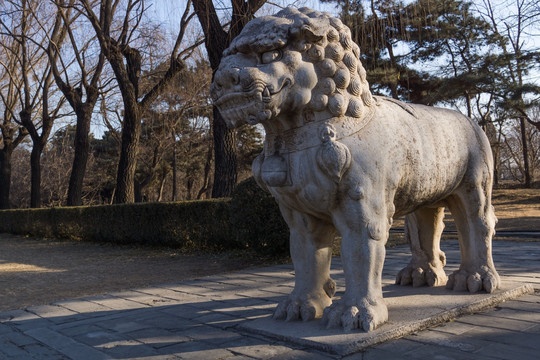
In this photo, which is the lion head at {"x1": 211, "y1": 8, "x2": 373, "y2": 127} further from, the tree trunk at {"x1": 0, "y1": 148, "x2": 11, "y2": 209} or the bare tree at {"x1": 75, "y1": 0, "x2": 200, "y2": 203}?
the tree trunk at {"x1": 0, "y1": 148, "x2": 11, "y2": 209}

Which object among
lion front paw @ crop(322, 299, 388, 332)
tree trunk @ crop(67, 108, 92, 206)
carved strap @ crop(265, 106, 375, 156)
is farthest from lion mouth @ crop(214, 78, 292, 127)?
tree trunk @ crop(67, 108, 92, 206)

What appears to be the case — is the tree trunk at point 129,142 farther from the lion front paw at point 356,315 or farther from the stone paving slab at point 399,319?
the lion front paw at point 356,315

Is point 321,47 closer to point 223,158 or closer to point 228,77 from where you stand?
point 228,77

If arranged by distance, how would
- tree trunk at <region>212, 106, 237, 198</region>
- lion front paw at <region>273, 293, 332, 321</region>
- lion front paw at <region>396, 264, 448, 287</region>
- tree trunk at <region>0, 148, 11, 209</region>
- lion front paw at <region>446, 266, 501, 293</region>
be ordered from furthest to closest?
tree trunk at <region>0, 148, 11, 209</region> → tree trunk at <region>212, 106, 237, 198</region> → lion front paw at <region>396, 264, 448, 287</region> → lion front paw at <region>446, 266, 501, 293</region> → lion front paw at <region>273, 293, 332, 321</region>

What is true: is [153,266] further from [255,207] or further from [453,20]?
[453,20]

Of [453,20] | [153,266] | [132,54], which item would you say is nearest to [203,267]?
[153,266]

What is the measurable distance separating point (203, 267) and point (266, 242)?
1.22m

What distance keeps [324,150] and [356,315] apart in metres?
1.11

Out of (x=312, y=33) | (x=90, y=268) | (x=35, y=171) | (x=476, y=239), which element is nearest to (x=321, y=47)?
(x=312, y=33)

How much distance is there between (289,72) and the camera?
3.15 meters

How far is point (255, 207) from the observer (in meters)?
8.24

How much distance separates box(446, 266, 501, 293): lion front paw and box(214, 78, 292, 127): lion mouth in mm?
2422

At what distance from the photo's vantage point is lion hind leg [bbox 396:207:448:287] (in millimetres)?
4586

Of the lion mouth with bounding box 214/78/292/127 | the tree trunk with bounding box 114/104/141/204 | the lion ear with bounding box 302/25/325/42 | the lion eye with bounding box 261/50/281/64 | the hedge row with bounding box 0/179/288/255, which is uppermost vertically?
the tree trunk with bounding box 114/104/141/204
